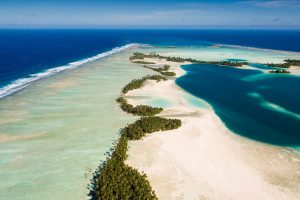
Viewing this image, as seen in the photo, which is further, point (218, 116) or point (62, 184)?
point (218, 116)

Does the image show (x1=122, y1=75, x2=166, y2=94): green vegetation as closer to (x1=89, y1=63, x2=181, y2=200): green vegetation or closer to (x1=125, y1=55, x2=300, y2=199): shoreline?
(x1=89, y1=63, x2=181, y2=200): green vegetation

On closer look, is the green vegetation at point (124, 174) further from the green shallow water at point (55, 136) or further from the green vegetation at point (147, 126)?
the green shallow water at point (55, 136)

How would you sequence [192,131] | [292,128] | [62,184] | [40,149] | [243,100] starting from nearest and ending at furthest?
1. [62,184]
2. [40,149]
3. [192,131]
4. [292,128]
5. [243,100]

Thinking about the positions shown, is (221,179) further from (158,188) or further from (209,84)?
(209,84)

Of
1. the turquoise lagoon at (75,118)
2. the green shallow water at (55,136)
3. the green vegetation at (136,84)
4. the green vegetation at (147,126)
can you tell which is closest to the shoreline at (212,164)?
the green vegetation at (147,126)

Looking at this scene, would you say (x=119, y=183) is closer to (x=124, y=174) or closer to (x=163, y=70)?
(x=124, y=174)

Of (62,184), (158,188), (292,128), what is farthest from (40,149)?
(292,128)
